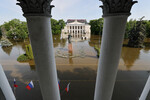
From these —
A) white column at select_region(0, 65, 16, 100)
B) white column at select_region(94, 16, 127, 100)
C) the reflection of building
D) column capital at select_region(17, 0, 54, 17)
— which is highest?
the reflection of building

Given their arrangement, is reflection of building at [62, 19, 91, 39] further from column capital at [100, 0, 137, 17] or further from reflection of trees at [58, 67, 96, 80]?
column capital at [100, 0, 137, 17]

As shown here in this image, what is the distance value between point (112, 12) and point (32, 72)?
11.5 metres

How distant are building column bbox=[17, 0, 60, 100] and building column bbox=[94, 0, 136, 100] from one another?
205 cm

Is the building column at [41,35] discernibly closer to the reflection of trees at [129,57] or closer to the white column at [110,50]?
the white column at [110,50]

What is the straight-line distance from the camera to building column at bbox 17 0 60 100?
2359mm

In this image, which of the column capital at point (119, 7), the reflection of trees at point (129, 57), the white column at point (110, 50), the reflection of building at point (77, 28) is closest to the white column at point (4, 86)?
the white column at point (110, 50)

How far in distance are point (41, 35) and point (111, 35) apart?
8.02 feet

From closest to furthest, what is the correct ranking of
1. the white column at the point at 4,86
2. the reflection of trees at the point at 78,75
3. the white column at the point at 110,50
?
the white column at the point at 110,50 → the white column at the point at 4,86 → the reflection of trees at the point at 78,75

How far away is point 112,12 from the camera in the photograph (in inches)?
93.9

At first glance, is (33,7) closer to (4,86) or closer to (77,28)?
(4,86)

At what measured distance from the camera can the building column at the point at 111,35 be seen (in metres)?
2.34

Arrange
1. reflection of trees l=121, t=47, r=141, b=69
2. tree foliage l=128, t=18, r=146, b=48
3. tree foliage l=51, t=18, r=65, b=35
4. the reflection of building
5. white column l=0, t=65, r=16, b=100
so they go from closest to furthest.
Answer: white column l=0, t=65, r=16, b=100 < reflection of trees l=121, t=47, r=141, b=69 < tree foliage l=128, t=18, r=146, b=48 < tree foliage l=51, t=18, r=65, b=35 < the reflection of building

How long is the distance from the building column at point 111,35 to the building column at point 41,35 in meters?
2.05

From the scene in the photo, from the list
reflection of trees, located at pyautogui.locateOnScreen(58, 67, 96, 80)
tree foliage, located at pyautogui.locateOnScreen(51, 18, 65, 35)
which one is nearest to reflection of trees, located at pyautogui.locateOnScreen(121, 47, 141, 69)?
reflection of trees, located at pyautogui.locateOnScreen(58, 67, 96, 80)
